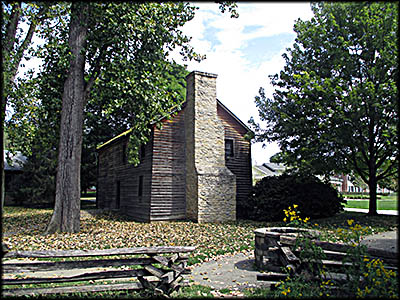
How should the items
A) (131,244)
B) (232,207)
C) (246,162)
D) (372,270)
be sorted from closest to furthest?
1. (372,270)
2. (131,244)
3. (232,207)
4. (246,162)

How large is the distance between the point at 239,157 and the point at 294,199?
4679 millimetres

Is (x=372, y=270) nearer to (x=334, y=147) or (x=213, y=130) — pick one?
(x=334, y=147)

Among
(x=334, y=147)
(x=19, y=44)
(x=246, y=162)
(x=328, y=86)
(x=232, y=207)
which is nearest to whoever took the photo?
(x=19, y=44)

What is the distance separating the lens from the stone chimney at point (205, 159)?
17.8 m

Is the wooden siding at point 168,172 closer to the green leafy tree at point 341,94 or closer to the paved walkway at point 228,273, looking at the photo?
the green leafy tree at point 341,94

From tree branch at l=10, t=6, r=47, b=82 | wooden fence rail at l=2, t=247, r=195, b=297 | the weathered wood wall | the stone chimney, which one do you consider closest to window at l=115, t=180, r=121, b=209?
the weathered wood wall

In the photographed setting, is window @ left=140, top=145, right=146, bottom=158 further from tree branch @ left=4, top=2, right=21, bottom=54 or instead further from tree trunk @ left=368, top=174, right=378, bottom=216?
tree trunk @ left=368, top=174, right=378, bottom=216

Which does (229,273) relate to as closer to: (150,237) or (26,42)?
(150,237)

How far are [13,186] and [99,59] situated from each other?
70.3ft

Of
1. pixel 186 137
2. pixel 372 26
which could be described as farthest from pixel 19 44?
pixel 372 26

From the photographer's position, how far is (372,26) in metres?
16.2

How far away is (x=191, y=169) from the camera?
1828 cm

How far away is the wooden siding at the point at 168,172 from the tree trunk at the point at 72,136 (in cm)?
492

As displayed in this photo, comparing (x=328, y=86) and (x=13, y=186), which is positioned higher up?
(x=328, y=86)
